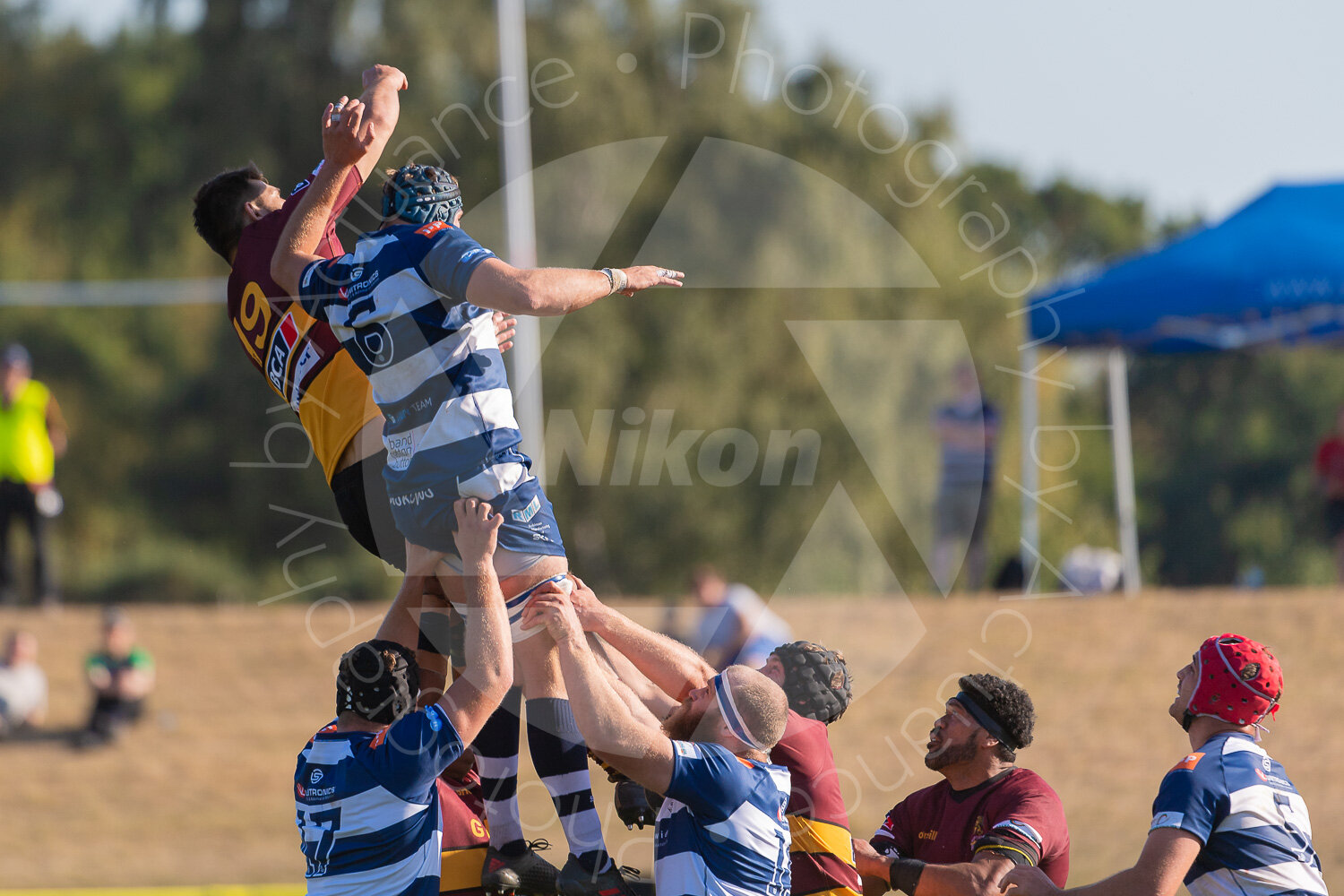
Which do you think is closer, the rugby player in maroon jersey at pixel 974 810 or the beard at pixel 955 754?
the rugby player in maroon jersey at pixel 974 810

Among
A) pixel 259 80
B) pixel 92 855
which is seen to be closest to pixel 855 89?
pixel 259 80

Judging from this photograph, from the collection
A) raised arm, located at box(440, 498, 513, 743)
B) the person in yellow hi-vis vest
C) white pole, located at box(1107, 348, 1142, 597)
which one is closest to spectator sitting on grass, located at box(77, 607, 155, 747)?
the person in yellow hi-vis vest

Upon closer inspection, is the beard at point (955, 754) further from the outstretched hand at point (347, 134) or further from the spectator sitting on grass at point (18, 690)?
the spectator sitting on grass at point (18, 690)

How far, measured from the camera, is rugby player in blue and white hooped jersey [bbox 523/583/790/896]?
4441 mm

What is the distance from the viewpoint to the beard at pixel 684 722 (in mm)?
4914

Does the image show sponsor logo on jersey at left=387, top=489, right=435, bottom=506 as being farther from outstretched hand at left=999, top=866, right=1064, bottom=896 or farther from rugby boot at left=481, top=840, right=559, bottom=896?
outstretched hand at left=999, top=866, right=1064, bottom=896

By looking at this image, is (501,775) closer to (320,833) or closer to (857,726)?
(320,833)

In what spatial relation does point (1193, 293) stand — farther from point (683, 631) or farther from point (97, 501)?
point (97, 501)

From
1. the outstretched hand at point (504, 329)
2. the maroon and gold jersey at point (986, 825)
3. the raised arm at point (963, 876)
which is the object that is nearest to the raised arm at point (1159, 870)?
the raised arm at point (963, 876)

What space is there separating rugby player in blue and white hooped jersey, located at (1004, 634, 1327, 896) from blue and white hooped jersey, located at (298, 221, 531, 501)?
235 cm

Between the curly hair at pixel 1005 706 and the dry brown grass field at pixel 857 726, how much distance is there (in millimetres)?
8176

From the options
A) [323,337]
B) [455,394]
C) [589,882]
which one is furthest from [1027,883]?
[323,337]

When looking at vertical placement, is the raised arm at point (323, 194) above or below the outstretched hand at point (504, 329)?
above

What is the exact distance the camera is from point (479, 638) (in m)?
4.50
